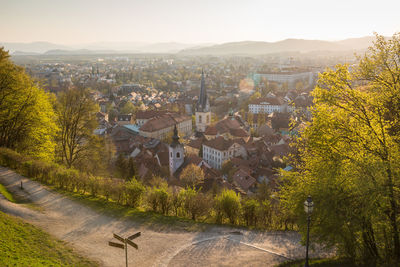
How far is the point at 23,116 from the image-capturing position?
2419 centimetres

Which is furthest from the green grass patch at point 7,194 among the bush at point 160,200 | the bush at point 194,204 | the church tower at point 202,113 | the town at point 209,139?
the church tower at point 202,113

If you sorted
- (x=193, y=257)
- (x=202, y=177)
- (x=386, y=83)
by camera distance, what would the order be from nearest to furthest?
1. (x=386, y=83)
2. (x=193, y=257)
3. (x=202, y=177)

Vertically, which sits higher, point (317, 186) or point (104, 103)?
point (317, 186)

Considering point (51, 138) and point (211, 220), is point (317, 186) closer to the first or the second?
point (211, 220)

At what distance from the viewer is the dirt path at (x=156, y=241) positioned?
12234 millimetres

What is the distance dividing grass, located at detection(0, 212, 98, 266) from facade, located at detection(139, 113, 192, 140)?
157ft

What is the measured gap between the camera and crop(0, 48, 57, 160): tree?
2366 centimetres

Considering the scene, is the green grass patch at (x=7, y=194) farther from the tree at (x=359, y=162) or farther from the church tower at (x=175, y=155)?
the church tower at (x=175, y=155)

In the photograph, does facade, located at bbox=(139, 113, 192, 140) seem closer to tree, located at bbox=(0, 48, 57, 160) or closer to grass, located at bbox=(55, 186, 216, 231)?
tree, located at bbox=(0, 48, 57, 160)

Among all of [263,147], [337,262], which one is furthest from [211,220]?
[263,147]

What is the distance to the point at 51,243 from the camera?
12.3 meters

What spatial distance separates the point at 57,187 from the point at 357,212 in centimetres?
1700

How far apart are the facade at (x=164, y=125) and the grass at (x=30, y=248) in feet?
157

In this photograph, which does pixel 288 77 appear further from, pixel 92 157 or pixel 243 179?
pixel 92 157
